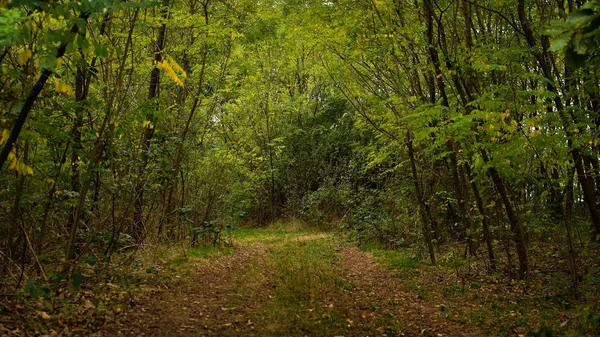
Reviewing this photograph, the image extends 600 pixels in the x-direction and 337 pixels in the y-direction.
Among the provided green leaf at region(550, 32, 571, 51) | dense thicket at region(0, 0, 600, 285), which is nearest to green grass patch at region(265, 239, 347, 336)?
dense thicket at region(0, 0, 600, 285)

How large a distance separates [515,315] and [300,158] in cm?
1659

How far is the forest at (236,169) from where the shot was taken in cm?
473

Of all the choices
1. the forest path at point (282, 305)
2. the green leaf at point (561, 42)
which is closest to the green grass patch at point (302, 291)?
the forest path at point (282, 305)

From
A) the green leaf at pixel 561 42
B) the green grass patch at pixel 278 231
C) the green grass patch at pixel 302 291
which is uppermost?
the green leaf at pixel 561 42

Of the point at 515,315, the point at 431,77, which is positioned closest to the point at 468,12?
the point at 431,77

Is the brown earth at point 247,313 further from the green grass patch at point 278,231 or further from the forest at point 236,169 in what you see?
the green grass patch at point 278,231

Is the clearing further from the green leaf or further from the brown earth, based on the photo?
the green leaf

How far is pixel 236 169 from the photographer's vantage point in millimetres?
13938

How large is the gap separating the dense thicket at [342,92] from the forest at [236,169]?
0.16ft

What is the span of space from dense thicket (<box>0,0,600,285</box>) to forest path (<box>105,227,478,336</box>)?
4.24ft

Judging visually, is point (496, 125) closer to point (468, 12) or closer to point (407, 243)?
point (468, 12)

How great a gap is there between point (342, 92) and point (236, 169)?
4.50 metres

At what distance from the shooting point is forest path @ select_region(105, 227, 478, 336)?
5.13m

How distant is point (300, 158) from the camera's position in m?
22.1
